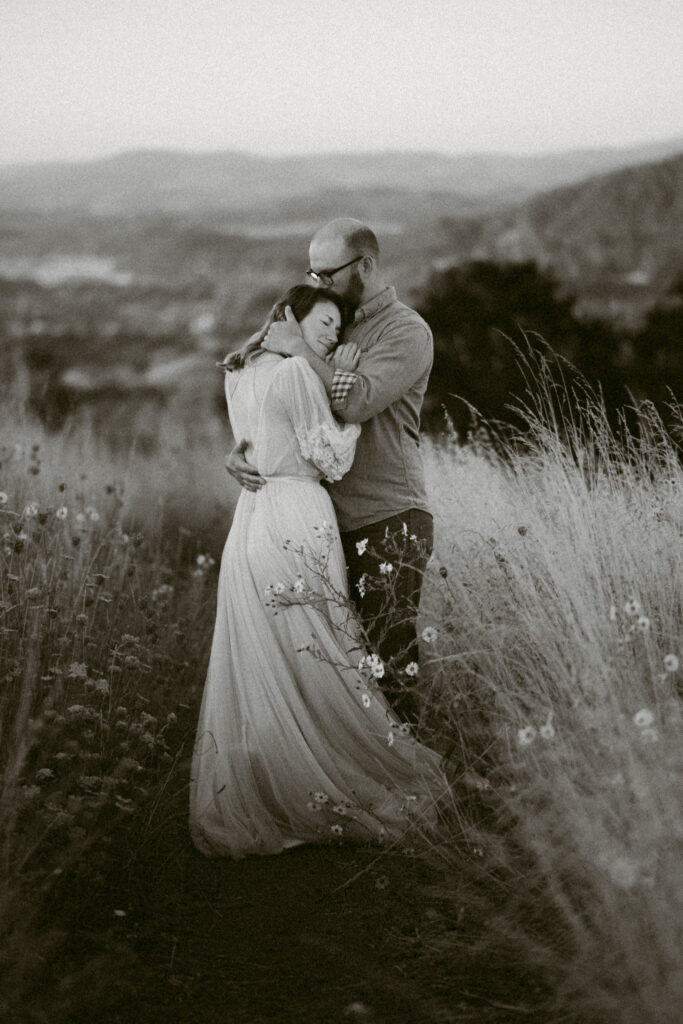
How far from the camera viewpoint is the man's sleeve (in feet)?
12.5

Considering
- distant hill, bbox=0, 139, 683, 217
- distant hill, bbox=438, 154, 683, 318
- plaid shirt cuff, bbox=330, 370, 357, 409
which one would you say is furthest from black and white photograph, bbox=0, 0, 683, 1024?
distant hill, bbox=438, 154, 683, 318

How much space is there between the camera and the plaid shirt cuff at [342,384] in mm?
3799

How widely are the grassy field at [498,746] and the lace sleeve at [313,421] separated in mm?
551

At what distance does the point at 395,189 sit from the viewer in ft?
73.6

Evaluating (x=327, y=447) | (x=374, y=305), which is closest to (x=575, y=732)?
(x=327, y=447)

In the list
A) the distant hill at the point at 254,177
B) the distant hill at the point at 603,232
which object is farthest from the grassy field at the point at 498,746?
the distant hill at the point at 603,232

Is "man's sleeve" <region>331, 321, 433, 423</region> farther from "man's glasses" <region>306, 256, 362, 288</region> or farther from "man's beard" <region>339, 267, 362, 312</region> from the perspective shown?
"man's glasses" <region>306, 256, 362, 288</region>

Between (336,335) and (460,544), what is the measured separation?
3.81 feet

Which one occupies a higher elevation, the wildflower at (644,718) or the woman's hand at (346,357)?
the woman's hand at (346,357)

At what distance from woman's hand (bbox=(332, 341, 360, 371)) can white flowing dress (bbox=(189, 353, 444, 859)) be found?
0.47 ft

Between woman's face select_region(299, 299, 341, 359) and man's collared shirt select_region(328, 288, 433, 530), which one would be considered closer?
woman's face select_region(299, 299, 341, 359)

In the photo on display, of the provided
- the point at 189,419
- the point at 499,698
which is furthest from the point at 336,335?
the point at 189,419

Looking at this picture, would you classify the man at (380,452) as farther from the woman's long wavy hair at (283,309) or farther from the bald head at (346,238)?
the woman's long wavy hair at (283,309)

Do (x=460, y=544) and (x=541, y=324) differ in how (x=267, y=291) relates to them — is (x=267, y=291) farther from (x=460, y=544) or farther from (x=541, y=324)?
(x=460, y=544)
